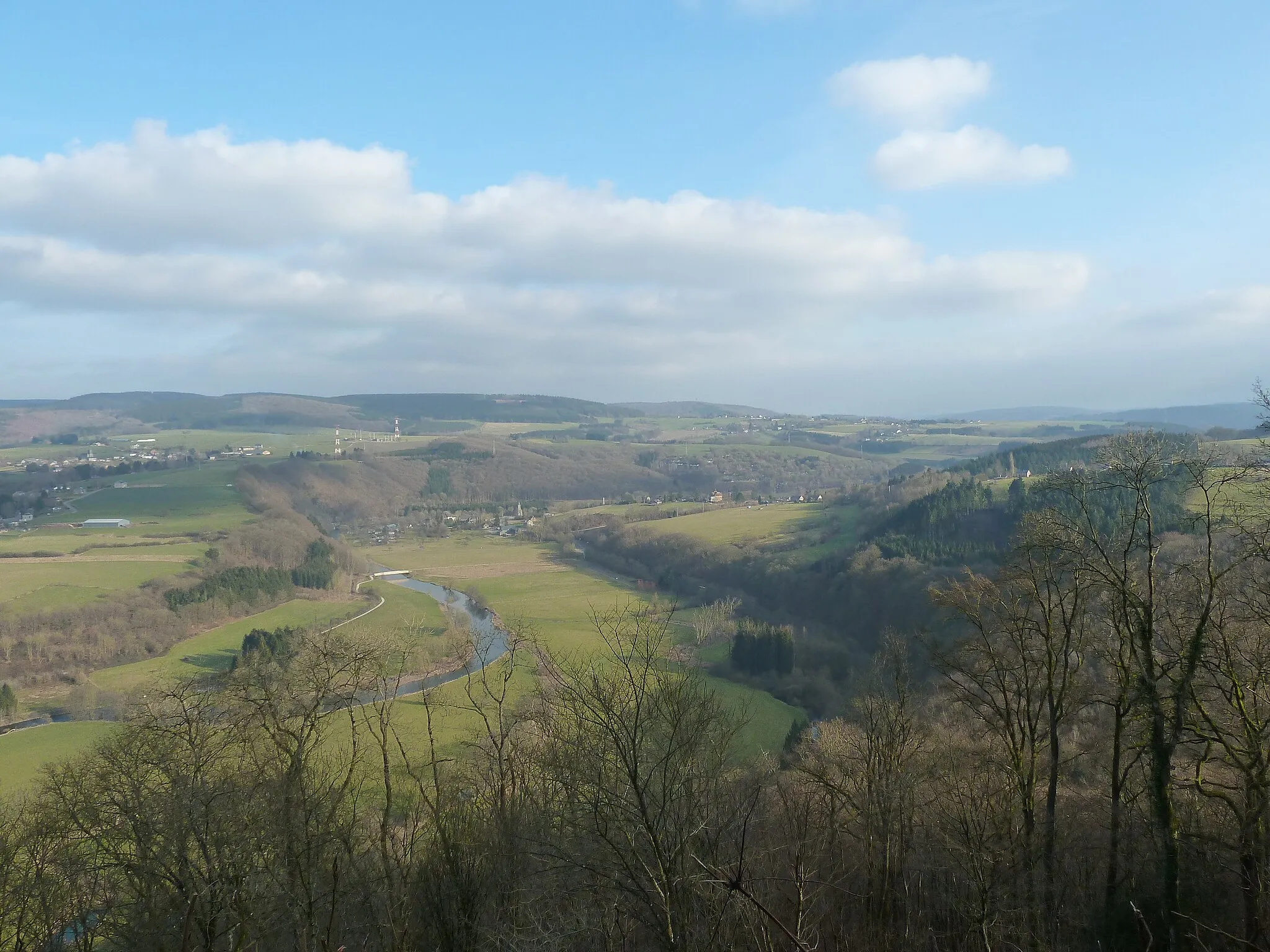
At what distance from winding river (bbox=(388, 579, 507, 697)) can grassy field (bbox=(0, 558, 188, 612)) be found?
73.6ft

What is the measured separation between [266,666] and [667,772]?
9544 mm

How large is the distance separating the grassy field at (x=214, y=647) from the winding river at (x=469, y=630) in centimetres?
845

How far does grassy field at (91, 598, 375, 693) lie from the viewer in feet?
143

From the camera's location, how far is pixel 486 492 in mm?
149375

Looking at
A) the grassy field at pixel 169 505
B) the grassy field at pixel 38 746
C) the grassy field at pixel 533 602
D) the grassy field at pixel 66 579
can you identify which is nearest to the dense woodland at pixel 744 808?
the grassy field at pixel 533 602

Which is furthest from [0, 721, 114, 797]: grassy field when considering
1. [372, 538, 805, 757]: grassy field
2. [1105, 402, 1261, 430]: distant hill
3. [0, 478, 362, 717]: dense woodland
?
[1105, 402, 1261, 430]: distant hill

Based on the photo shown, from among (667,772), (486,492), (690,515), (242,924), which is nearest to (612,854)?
(667,772)

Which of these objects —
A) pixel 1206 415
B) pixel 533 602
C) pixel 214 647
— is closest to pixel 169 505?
pixel 214 647

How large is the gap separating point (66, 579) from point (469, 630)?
38856 mm

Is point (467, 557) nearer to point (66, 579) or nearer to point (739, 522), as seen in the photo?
point (739, 522)

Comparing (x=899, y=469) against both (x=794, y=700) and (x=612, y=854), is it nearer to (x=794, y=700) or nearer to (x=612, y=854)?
(x=794, y=700)

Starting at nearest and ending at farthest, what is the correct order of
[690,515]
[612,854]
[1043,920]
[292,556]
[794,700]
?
[612,854] < [1043,920] < [794,700] < [292,556] < [690,515]

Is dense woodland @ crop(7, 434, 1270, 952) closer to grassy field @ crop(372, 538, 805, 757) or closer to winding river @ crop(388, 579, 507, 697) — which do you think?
grassy field @ crop(372, 538, 805, 757)

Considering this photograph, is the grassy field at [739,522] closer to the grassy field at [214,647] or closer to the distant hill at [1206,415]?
the grassy field at [214,647]
